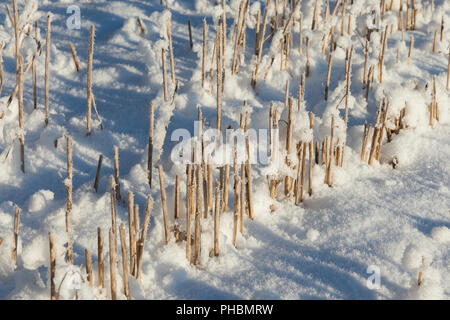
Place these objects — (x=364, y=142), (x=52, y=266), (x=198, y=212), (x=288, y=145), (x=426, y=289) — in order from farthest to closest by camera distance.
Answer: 1. (x=364, y=142)
2. (x=288, y=145)
3. (x=198, y=212)
4. (x=426, y=289)
5. (x=52, y=266)

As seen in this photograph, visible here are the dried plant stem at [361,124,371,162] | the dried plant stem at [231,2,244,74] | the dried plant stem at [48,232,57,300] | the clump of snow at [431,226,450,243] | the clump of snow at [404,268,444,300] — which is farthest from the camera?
the dried plant stem at [231,2,244,74]

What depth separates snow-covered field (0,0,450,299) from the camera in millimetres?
1562

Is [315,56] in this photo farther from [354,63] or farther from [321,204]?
[321,204]

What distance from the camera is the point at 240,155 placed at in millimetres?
1909

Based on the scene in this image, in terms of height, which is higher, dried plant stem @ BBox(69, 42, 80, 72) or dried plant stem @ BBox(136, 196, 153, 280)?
dried plant stem @ BBox(69, 42, 80, 72)

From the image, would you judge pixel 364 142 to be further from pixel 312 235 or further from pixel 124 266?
pixel 124 266

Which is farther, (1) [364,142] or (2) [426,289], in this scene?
(1) [364,142]

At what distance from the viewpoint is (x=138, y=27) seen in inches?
101

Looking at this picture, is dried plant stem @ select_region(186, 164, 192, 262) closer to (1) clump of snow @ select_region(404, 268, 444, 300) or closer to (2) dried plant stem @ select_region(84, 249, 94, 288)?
(2) dried plant stem @ select_region(84, 249, 94, 288)

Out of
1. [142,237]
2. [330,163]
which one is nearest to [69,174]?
[142,237]

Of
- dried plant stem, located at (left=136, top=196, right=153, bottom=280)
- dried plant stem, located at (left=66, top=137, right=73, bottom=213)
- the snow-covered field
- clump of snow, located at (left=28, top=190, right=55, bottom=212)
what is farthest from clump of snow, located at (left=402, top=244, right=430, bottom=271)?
clump of snow, located at (left=28, top=190, right=55, bottom=212)

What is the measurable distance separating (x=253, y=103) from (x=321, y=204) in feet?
1.82

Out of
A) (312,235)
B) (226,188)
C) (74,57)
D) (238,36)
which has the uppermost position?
(238,36)
